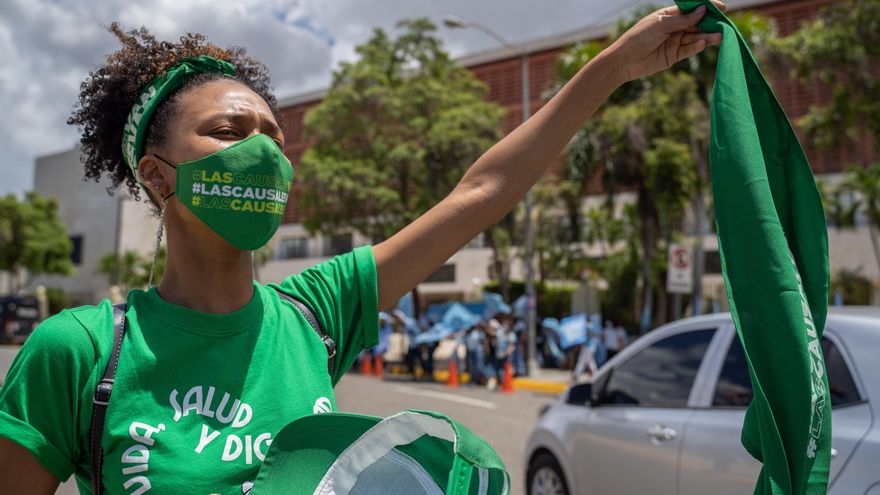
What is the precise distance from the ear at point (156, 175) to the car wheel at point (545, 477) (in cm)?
469

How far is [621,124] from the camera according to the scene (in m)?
20.6

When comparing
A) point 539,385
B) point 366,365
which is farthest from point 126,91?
point 366,365

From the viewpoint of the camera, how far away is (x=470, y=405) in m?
14.3

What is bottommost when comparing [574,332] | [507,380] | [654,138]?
[507,380]

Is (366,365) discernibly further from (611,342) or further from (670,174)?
(670,174)

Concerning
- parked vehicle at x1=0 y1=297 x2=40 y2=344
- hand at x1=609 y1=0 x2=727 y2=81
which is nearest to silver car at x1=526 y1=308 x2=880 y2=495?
hand at x1=609 y1=0 x2=727 y2=81

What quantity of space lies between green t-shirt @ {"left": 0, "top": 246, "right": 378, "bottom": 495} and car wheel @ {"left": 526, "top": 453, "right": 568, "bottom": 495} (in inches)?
178

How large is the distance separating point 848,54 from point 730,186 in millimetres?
16795

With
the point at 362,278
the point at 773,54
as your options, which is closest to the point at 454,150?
the point at 773,54

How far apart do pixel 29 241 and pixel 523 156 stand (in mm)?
48847

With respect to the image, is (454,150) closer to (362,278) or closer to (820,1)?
(820,1)

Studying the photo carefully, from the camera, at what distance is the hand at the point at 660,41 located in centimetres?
199

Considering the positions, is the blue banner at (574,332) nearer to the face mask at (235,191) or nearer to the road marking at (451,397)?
the road marking at (451,397)

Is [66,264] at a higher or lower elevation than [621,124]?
lower
